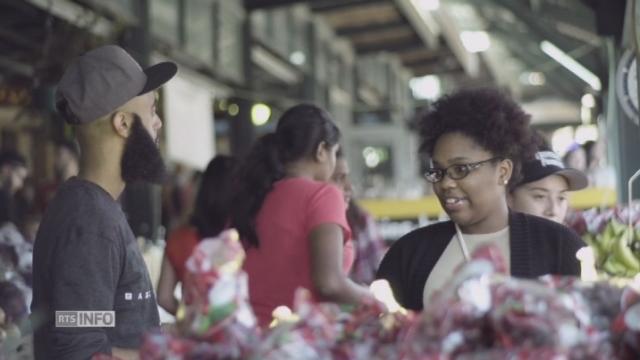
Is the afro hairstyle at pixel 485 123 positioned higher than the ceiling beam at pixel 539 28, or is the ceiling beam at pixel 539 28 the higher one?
the ceiling beam at pixel 539 28

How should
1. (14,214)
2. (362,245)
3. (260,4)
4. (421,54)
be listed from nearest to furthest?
(362,245) < (14,214) < (260,4) < (421,54)

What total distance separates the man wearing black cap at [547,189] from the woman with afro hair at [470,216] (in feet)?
2.32

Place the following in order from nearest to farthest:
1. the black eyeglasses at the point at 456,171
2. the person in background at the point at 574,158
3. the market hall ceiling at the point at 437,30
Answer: the black eyeglasses at the point at 456,171
the market hall ceiling at the point at 437,30
the person in background at the point at 574,158

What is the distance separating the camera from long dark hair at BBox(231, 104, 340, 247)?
3650 millimetres

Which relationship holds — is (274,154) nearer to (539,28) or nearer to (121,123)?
(121,123)

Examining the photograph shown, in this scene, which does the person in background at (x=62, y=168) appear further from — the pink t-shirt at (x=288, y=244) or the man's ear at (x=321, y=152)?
the pink t-shirt at (x=288, y=244)

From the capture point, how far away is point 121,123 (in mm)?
2637

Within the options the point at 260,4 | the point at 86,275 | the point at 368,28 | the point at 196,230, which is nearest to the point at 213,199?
the point at 196,230

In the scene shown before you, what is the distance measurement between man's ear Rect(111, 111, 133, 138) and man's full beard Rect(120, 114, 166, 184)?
1cm

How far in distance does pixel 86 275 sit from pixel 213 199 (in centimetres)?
234

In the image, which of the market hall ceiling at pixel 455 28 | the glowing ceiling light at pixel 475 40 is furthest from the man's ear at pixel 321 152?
the glowing ceiling light at pixel 475 40

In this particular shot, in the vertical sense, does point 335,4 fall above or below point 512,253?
above

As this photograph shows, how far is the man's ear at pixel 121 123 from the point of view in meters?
2.63

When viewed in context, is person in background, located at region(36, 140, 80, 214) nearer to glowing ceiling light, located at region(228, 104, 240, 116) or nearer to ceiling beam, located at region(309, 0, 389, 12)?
glowing ceiling light, located at region(228, 104, 240, 116)
